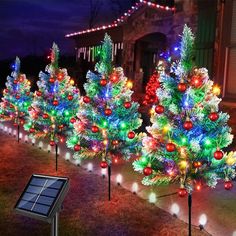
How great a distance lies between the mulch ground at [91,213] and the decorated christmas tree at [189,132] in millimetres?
812

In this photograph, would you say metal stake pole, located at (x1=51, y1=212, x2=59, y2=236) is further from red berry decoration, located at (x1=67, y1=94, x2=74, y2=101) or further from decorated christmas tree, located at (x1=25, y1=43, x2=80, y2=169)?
red berry decoration, located at (x1=67, y1=94, x2=74, y2=101)

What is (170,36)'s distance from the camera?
1652cm

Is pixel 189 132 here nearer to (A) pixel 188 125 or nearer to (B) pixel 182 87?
(A) pixel 188 125

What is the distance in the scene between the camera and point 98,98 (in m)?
8.13

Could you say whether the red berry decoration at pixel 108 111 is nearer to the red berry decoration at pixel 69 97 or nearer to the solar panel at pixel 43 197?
the red berry decoration at pixel 69 97

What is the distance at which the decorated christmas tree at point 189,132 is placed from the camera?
6047 mm

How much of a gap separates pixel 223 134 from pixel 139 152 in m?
2.53

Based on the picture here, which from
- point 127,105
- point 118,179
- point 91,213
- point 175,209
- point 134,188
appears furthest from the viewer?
point 118,179

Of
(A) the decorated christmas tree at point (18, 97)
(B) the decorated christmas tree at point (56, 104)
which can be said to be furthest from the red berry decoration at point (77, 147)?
(A) the decorated christmas tree at point (18, 97)

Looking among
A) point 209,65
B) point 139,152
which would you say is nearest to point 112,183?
point 139,152

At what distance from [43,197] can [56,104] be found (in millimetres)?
6146

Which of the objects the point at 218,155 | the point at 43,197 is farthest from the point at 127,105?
the point at 43,197

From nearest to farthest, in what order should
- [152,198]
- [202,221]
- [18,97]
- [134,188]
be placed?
[202,221] < [152,198] < [134,188] < [18,97]

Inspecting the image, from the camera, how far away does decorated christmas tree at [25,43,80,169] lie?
10688 mm
